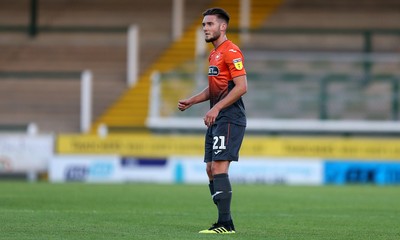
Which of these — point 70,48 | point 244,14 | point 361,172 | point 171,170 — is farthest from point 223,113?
point 70,48

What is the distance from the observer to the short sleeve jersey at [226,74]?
966cm

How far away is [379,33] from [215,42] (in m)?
17.8

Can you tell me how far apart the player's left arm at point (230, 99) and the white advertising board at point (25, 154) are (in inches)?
555

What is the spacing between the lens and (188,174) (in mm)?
22922

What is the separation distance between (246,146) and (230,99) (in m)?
13.5

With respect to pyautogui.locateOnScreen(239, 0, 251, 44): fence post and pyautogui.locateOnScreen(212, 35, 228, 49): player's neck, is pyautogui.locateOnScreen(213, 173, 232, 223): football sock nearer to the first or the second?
pyautogui.locateOnScreen(212, 35, 228, 49): player's neck

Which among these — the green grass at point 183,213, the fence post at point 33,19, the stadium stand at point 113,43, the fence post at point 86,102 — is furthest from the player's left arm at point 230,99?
the fence post at point 33,19

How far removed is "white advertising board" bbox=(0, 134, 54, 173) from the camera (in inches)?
914

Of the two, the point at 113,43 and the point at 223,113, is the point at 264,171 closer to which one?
the point at 113,43

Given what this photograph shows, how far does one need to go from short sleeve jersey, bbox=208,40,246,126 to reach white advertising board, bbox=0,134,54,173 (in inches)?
545

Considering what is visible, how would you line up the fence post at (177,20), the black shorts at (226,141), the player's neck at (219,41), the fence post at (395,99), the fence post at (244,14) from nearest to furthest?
the black shorts at (226,141)
the player's neck at (219,41)
the fence post at (395,99)
the fence post at (177,20)
the fence post at (244,14)

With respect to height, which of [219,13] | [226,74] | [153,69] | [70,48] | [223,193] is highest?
[70,48]

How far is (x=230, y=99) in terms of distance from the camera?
9523mm

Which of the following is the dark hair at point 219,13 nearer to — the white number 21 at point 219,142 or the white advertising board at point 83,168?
the white number 21 at point 219,142
